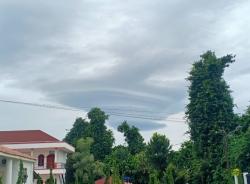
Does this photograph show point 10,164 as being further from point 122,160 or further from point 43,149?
point 122,160

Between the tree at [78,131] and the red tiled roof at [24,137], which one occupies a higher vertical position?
the tree at [78,131]

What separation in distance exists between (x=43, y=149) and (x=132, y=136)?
722 inches

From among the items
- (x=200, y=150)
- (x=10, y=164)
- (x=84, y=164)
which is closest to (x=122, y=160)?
(x=84, y=164)

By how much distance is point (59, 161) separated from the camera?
151ft

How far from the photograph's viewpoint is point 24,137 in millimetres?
47062

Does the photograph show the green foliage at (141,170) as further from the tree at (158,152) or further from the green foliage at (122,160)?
the tree at (158,152)

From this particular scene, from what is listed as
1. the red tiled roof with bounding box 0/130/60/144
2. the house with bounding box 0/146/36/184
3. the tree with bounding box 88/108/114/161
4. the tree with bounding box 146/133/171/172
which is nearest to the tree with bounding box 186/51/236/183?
the tree with bounding box 146/133/171/172

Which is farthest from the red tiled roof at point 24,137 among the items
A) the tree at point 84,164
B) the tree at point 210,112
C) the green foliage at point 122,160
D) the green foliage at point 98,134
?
the tree at point 210,112

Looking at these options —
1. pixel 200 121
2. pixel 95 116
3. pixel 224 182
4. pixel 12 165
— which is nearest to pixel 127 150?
pixel 95 116

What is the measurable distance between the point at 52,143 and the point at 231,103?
1782cm

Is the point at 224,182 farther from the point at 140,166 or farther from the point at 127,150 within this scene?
the point at 127,150

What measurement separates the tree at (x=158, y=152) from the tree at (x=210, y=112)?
6.01 m

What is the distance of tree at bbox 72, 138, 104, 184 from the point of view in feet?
154

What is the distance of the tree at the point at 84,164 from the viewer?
46.8 meters
